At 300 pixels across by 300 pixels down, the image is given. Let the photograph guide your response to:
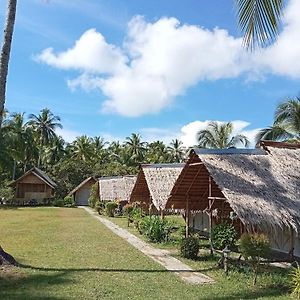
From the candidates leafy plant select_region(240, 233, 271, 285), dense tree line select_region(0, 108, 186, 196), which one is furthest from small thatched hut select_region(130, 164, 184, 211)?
dense tree line select_region(0, 108, 186, 196)

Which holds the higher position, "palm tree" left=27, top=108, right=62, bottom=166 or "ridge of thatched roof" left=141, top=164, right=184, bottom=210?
"palm tree" left=27, top=108, right=62, bottom=166

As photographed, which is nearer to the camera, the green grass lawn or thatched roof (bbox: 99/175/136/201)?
the green grass lawn

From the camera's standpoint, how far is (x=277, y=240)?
1441cm

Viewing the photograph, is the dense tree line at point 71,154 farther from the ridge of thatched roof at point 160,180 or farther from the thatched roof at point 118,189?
the ridge of thatched roof at point 160,180

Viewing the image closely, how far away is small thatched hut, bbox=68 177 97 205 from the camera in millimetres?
51031

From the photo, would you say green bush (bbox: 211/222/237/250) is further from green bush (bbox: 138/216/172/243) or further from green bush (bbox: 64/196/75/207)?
green bush (bbox: 64/196/75/207)

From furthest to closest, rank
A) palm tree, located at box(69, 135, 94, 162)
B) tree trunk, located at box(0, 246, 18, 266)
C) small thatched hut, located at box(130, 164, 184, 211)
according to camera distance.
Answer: palm tree, located at box(69, 135, 94, 162) < small thatched hut, located at box(130, 164, 184, 211) < tree trunk, located at box(0, 246, 18, 266)

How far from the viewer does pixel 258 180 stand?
1237cm

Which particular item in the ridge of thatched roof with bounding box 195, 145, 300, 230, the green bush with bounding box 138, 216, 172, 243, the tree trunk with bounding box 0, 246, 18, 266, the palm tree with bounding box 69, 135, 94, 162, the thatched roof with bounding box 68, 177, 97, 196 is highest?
the palm tree with bounding box 69, 135, 94, 162

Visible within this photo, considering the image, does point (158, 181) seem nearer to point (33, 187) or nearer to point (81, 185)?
point (81, 185)

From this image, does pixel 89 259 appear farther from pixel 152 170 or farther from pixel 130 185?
pixel 130 185

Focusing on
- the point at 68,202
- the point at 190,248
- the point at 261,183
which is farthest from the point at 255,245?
the point at 68,202

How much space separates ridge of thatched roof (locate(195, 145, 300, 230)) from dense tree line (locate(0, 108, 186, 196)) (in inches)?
1310

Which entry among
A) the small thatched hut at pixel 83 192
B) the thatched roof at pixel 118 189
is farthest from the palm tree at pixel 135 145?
the thatched roof at pixel 118 189
